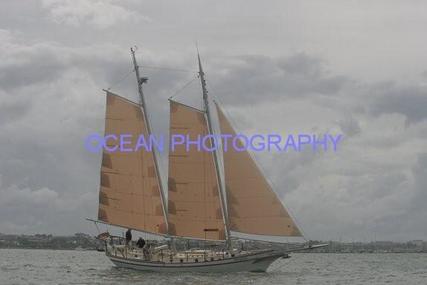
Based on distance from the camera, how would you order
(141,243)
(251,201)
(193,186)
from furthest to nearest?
(141,243) < (193,186) < (251,201)

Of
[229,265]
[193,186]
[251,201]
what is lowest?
[229,265]

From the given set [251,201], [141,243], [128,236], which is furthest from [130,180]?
[251,201]

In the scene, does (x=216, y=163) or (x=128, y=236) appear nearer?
(x=216, y=163)

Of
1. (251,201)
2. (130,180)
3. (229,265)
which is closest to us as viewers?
(251,201)

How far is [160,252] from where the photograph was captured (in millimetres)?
62719

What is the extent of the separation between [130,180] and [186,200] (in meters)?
7.13

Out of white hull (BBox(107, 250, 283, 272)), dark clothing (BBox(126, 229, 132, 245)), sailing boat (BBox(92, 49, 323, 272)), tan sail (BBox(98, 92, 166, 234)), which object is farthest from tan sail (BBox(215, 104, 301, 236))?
dark clothing (BBox(126, 229, 132, 245))

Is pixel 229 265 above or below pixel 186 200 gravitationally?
below

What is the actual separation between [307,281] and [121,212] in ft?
59.0

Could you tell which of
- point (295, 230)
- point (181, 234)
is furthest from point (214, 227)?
point (295, 230)

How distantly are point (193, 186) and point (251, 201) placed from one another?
5877 millimetres

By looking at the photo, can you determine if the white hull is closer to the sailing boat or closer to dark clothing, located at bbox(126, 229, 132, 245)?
the sailing boat

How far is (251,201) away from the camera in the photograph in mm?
57781

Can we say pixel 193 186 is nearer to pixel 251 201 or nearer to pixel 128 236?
pixel 251 201
